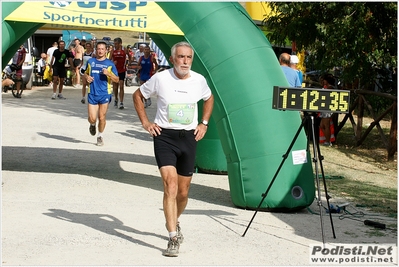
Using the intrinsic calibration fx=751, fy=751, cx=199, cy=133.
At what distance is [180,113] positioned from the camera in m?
6.94

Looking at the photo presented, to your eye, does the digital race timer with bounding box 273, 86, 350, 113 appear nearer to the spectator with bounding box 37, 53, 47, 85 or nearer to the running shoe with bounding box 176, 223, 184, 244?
the running shoe with bounding box 176, 223, 184, 244

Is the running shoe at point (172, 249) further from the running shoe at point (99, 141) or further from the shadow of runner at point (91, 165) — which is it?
the running shoe at point (99, 141)

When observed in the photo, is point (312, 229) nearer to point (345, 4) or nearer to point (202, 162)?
point (202, 162)

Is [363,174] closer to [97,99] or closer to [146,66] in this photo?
[97,99]

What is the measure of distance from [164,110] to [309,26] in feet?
31.1

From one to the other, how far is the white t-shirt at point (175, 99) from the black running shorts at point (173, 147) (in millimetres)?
65

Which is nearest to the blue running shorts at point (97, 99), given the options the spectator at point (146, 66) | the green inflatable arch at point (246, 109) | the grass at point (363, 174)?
the grass at point (363, 174)

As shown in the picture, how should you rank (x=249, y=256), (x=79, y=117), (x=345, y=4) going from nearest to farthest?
(x=249, y=256) < (x=345, y=4) < (x=79, y=117)

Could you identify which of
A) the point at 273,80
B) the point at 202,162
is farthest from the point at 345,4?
the point at 273,80

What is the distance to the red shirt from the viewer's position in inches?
817

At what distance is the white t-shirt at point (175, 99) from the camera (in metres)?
6.95

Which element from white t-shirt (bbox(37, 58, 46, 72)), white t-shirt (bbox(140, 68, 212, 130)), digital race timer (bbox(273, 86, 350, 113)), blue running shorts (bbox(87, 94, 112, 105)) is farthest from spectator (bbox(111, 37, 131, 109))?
white t-shirt (bbox(140, 68, 212, 130))

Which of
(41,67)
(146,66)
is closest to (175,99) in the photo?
(146,66)

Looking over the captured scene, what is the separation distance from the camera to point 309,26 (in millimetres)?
15859
